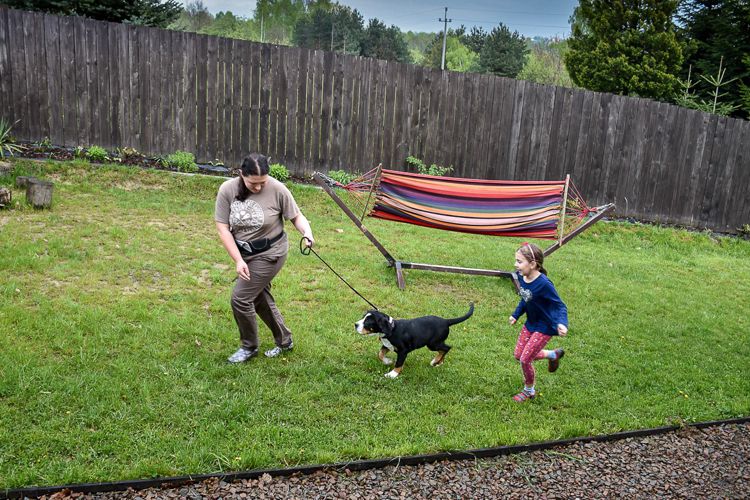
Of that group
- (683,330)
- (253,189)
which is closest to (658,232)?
(683,330)

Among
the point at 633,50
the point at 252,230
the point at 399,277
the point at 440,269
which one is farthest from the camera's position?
the point at 633,50

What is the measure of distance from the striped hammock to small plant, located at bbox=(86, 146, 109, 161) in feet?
16.8

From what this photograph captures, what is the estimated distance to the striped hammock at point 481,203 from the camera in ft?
22.4

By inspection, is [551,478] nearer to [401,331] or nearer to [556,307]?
[556,307]

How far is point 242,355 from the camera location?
4.55 metres

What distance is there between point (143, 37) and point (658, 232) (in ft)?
31.6

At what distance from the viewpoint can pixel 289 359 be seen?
15.4ft

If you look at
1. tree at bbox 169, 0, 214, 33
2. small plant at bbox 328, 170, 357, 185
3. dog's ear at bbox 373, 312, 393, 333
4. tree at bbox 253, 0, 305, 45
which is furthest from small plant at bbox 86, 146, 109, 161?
tree at bbox 253, 0, 305, 45

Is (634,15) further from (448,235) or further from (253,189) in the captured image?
(253,189)

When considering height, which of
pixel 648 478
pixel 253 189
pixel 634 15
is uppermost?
pixel 634 15

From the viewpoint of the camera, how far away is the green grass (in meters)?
3.60

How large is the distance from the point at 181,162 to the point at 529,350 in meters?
7.34

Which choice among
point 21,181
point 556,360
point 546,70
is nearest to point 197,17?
point 546,70

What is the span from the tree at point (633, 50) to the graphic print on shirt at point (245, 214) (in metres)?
16.0
